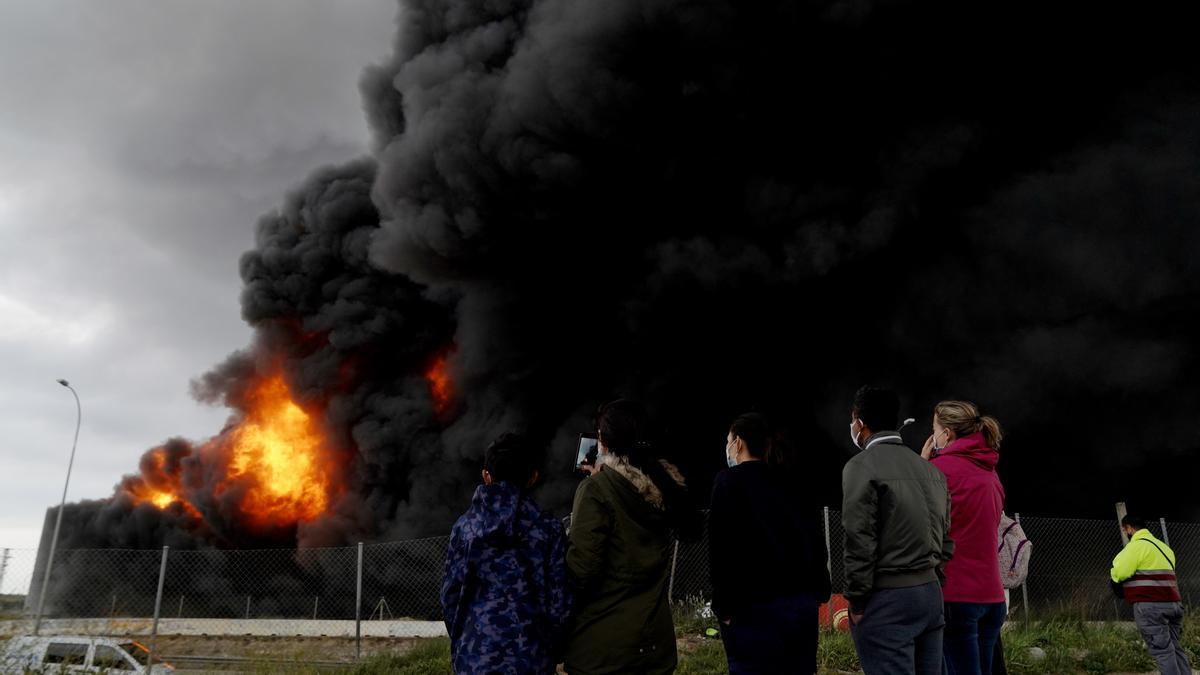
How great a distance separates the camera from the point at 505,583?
2941 mm

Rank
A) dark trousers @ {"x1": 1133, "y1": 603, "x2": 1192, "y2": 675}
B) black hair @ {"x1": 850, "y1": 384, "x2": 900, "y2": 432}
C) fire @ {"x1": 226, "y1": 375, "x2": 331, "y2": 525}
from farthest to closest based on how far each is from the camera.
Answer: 1. fire @ {"x1": 226, "y1": 375, "x2": 331, "y2": 525}
2. dark trousers @ {"x1": 1133, "y1": 603, "x2": 1192, "y2": 675}
3. black hair @ {"x1": 850, "y1": 384, "x2": 900, "y2": 432}

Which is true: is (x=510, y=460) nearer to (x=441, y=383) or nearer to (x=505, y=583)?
(x=505, y=583)

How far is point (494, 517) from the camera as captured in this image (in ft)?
9.73

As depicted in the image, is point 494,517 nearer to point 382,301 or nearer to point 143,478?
point 382,301

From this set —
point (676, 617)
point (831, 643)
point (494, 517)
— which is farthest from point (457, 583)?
point (676, 617)

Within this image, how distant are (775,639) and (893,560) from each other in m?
0.60

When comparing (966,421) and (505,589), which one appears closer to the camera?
(505,589)

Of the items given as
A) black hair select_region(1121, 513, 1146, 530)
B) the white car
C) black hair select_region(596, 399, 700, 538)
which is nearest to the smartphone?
black hair select_region(596, 399, 700, 538)

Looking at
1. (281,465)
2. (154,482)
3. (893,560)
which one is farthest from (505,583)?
(154,482)

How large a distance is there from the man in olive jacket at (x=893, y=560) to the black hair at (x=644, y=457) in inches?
25.5

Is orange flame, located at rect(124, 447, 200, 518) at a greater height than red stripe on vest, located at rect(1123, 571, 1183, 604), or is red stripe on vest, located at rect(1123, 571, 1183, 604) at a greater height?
orange flame, located at rect(124, 447, 200, 518)

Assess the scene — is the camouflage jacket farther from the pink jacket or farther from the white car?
the white car

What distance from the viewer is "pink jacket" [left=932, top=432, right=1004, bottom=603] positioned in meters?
3.58

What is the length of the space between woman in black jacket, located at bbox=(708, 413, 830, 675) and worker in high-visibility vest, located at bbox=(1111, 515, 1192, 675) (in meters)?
4.22
